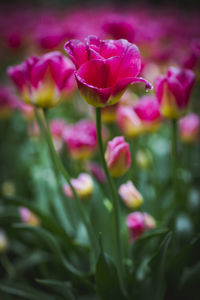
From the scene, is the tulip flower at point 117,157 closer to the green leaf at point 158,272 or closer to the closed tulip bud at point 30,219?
the green leaf at point 158,272

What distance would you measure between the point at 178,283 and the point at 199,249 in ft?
0.22

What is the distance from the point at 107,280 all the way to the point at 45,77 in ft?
0.98

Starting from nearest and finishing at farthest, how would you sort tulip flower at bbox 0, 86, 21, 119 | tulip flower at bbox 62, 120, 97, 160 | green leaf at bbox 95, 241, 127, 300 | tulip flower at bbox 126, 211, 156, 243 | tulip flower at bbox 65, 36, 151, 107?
tulip flower at bbox 65, 36, 151, 107 → green leaf at bbox 95, 241, 127, 300 → tulip flower at bbox 126, 211, 156, 243 → tulip flower at bbox 62, 120, 97, 160 → tulip flower at bbox 0, 86, 21, 119

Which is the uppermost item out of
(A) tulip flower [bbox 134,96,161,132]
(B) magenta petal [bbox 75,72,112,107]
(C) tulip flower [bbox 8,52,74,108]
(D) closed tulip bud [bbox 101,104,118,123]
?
(B) magenta petal [bbox 75,72,112,107]

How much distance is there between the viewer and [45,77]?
1.41 ft

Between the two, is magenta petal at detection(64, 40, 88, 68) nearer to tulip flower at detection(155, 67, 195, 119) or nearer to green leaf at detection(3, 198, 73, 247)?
tulip flower at detection(155, 67, 195, 119)

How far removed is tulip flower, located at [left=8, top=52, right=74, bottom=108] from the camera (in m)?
0.42

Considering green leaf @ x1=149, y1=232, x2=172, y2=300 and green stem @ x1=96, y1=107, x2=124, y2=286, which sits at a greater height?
green stem @ x1=96, y1=107, x2=124, y2=286

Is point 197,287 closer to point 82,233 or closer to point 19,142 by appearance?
point 82,233

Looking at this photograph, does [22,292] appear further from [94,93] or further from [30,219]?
[94,93]

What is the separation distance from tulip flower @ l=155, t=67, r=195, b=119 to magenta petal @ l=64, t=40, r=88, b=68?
0.16 m

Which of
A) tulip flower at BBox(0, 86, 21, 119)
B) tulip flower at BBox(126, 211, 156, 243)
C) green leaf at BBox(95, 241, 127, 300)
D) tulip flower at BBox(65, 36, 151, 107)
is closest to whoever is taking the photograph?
tulip flower at BBox(65, 36, 151, 107)

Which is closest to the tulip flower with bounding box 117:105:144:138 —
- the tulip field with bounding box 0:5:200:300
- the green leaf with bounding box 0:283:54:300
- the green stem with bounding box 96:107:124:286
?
the tulip field with bounding box 0:5:200:300

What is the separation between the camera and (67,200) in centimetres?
61
